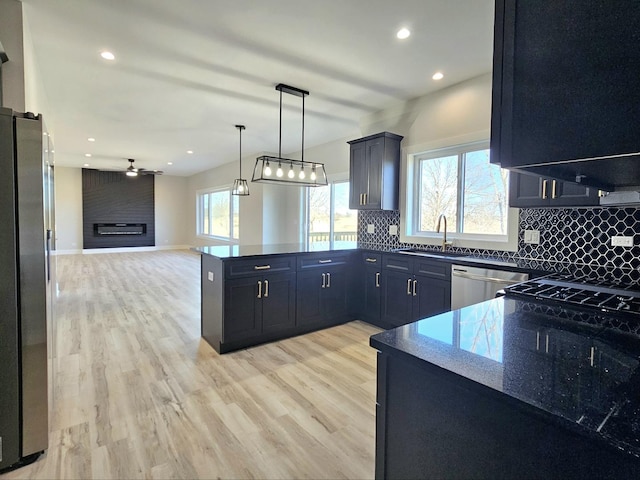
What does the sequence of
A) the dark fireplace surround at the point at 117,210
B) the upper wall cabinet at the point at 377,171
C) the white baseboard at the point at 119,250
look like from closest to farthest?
the upper wall cabinet at the point at 377,171 → the white baseboard at the point at 119,250 → the dark fireplace surround at the point at 117,210

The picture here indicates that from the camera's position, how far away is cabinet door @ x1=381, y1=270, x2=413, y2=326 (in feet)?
12.6

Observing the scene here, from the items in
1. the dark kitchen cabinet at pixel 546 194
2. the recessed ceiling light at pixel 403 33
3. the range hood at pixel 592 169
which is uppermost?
the recessed ceiling light at pixel 403 33

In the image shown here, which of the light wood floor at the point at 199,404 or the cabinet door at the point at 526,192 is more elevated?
the cabinet door at the point at 526,192

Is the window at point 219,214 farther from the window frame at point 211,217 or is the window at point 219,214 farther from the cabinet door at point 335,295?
the cabinet door at point 335,295

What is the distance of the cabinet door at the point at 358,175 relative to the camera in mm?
4562

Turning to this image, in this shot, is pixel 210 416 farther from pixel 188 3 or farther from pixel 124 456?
pixel 188 3

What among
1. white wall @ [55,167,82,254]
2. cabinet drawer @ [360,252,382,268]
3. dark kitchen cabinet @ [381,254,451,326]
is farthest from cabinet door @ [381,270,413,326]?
white wall @ [55,167,82,254]

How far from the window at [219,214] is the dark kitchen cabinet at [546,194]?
7566 millimetres

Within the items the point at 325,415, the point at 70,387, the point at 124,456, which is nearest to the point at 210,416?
the point at 124,456

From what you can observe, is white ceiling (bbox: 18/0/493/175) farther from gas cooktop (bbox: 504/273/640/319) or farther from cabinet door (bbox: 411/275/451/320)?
cabinet door (bbox: 411/275/451/320)

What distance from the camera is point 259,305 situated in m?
3.55

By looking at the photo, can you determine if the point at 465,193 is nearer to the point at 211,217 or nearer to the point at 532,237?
the point at 532,237

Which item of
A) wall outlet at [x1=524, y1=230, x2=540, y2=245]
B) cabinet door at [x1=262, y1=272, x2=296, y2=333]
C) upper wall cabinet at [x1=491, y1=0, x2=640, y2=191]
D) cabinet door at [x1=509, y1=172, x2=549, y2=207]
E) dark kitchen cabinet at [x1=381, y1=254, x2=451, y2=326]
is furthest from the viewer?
cabinet door at [x1=262, y1=272, x2=296, y2=333]

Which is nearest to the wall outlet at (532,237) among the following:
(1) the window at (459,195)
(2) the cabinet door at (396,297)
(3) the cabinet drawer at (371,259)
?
(1) the window at (459,195)
